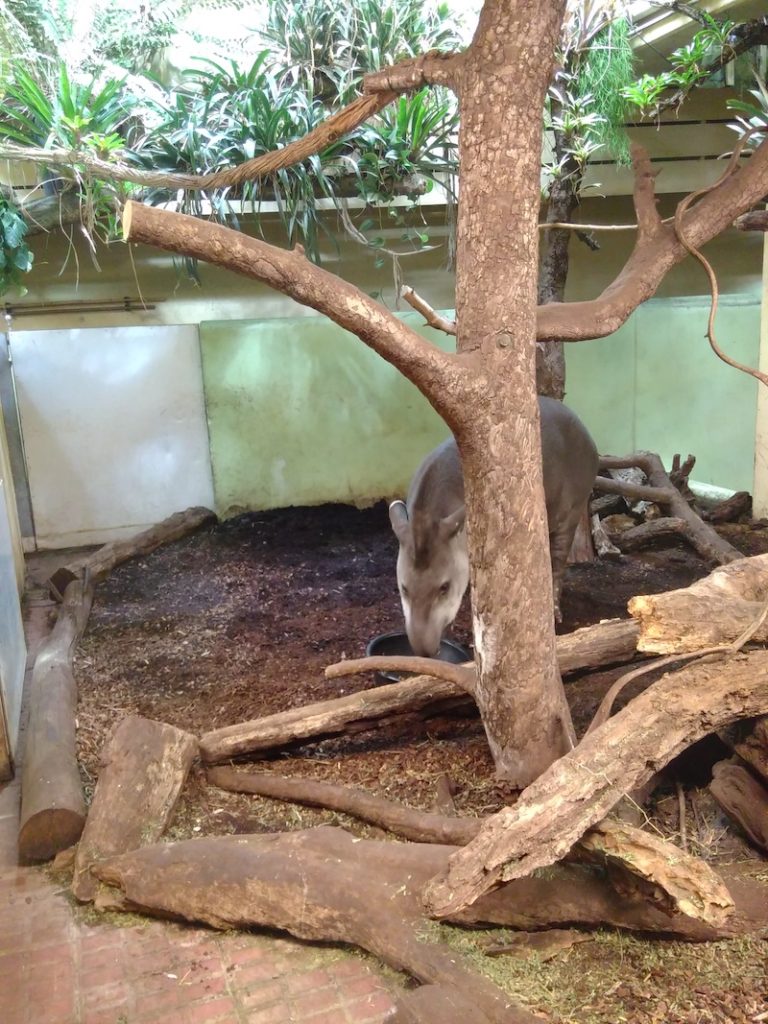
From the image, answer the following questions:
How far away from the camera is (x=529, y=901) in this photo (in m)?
2.49

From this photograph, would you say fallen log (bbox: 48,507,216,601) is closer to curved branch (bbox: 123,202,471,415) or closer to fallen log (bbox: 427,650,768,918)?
curved branch (bbox: 123,202,471,415)

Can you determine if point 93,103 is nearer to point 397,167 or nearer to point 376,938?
point 397,167

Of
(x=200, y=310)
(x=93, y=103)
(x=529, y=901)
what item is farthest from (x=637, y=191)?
(x=200, y=310)

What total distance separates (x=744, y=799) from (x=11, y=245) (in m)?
5.83

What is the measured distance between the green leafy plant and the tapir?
3.39m

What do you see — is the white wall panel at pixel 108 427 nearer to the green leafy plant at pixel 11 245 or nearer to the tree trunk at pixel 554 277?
the green leafy plant at pixel 11 245

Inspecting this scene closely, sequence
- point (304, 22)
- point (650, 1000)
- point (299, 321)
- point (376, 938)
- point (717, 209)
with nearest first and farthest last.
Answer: point (650, 1000) → point (376, 938) → point (717, 209) → point (304, 22) → point (299, 321)

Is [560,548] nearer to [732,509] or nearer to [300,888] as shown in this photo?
[732,509]

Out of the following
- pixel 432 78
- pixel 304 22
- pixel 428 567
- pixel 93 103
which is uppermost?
pixel 304 22

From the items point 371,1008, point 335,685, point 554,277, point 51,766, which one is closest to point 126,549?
point 335,685

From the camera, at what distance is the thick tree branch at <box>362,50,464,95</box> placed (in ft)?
9.35

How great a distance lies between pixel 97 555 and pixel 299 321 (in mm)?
3268

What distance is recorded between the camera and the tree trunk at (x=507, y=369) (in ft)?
8.84

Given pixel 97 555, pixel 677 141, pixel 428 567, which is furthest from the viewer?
pixel 677 141
